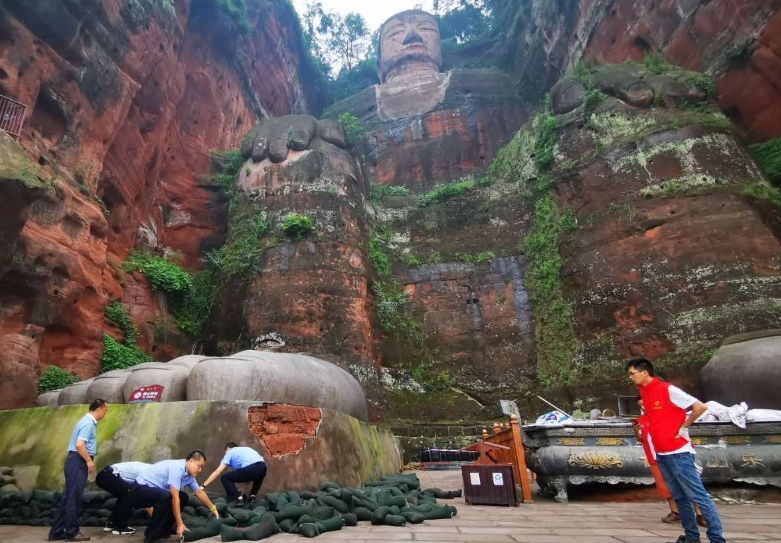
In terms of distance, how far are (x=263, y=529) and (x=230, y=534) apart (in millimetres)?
213

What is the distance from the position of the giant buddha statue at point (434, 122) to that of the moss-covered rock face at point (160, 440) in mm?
17689

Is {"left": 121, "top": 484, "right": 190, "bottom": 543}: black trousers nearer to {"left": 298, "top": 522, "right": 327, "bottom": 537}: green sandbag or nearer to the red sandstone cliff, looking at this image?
{"left": 298, "top": 522, "right": 327, "bottom": 537}: green sandbag

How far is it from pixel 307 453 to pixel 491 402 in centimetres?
840

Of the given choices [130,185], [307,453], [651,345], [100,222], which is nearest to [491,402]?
[651,345]

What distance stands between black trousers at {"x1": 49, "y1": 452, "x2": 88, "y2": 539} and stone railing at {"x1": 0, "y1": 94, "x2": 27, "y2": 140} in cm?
726

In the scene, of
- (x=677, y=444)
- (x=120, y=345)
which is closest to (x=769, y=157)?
(x=677, y=444)

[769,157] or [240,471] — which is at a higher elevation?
[769,157]

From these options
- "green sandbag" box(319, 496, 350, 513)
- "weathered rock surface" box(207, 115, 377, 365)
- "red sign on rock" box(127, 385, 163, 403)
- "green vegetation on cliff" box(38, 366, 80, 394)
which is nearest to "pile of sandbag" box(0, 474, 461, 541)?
"green sandbag" box(319, 496, 350, 513)

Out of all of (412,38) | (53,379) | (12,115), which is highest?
(412,38)

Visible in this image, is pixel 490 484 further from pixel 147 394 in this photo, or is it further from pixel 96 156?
pixel 96 156

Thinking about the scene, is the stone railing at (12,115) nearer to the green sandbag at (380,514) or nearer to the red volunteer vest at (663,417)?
the green sandbag at (380,514)

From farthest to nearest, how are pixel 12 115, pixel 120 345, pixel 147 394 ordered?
pixel 120 345
pixel 12 115
pixel 147 394

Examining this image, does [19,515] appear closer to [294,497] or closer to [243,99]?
[294,497]

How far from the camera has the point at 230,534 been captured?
10.5 feet
